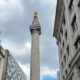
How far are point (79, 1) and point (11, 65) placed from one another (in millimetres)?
57812

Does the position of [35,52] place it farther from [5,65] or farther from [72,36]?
[72,36]

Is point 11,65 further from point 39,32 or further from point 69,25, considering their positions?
point 69,25

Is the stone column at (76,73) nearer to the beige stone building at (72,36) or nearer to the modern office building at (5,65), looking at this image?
the beige stone building at (72,36)

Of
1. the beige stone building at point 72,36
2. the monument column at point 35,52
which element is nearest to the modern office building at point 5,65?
the monument column at point 35,52

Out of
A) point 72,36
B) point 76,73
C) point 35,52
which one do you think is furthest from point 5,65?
point 76,73

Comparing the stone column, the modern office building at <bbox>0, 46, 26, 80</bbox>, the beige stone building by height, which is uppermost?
the modern office building at <bbox>0, 46, 26, 80</bbox>

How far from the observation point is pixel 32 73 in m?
52.5

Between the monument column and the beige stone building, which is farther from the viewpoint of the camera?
the monument column

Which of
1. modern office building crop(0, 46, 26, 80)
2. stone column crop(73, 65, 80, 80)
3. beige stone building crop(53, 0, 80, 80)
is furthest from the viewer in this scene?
modern office building crop(0, 46, 26, 80)

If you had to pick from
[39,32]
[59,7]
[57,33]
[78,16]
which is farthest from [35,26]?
[78,16]

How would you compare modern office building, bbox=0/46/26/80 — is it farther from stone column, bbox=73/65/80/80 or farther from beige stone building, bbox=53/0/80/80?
stone column, bbox=73/65/80/80

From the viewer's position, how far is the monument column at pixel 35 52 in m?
52.5

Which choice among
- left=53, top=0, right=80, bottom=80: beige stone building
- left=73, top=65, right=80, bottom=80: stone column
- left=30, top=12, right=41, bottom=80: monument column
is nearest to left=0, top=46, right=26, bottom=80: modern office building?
left=30, top=12, right=41, bottom=80: monument column

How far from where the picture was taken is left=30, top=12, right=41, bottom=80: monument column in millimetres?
52469
